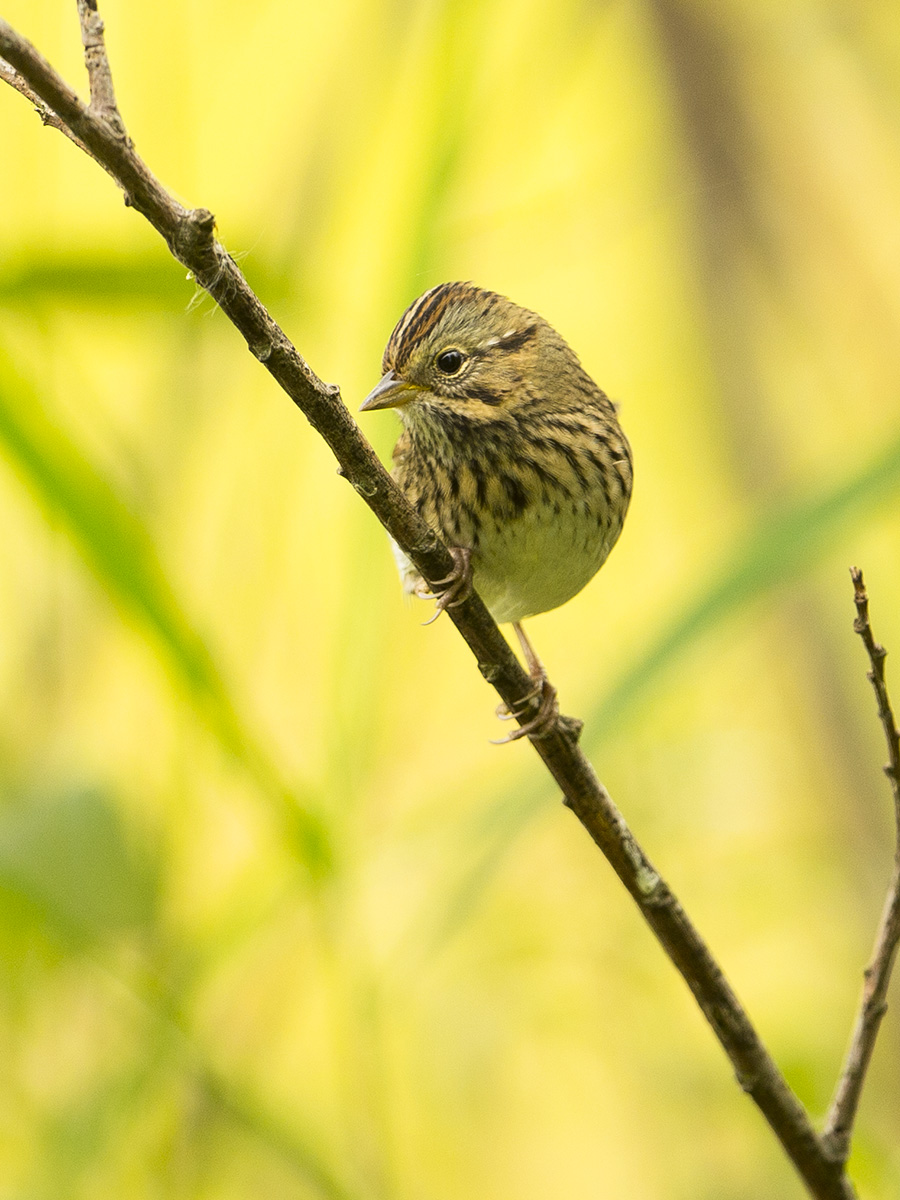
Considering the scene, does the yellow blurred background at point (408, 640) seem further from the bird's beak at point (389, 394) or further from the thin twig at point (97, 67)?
the thin twig at point (97, 67)

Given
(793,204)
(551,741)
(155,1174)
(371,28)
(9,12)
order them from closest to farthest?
(551,741)
(155,1174)
(9,12)
(371,28)
(793,204)

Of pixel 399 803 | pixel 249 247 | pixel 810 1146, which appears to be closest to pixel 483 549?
pixel 249 247

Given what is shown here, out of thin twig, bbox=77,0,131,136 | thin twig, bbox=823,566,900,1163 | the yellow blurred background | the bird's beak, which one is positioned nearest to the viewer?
thin twig, bbox=77,0,131,136

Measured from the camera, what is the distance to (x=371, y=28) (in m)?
3.03

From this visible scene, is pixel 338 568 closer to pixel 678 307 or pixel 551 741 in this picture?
pixel 551 741

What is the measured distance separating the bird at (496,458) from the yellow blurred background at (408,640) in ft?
0.39

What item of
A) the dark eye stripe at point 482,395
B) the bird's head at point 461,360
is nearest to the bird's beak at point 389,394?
the bird's head at point 461,360

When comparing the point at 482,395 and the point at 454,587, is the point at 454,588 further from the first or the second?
the point at 482,395

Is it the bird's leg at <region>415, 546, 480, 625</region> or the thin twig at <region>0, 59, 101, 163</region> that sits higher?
the thin twig at <region>0, 59, 101, 163</region>

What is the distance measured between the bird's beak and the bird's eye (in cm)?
8

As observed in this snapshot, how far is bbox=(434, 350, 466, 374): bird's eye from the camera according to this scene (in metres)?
2.50

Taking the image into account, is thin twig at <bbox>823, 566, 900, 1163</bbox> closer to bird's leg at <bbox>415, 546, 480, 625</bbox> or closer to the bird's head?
bird's leg at <bbox>415, 546, 480, 625</bbox>

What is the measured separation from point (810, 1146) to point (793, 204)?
444 cm

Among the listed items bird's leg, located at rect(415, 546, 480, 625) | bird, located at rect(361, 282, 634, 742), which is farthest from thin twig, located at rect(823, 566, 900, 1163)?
bird, located at rect(361, 282, 634, 742)
